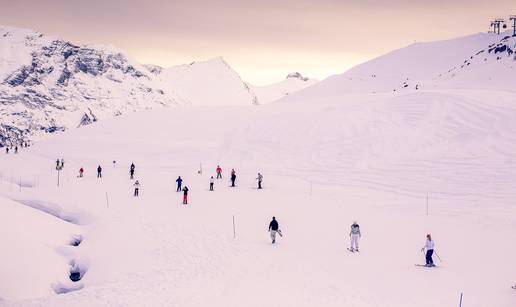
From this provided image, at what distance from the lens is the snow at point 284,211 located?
1869 centimetres

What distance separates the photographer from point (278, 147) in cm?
5678

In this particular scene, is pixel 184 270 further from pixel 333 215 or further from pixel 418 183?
pixel 418 183

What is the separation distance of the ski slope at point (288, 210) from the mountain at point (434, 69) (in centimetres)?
3229

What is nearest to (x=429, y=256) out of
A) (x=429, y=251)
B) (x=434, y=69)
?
(x=429, y=251)

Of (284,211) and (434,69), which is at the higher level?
(434,69)

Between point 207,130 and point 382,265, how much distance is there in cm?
4856

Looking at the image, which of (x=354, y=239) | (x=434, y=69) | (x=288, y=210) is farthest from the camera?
(x=434, y=69)

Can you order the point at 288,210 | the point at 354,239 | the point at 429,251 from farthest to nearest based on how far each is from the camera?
1. the point at 288,210
2. the point at 354,239
3. the point at 429,251

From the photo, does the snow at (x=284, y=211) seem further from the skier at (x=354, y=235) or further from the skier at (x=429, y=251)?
the skier at (x=354, y=235)

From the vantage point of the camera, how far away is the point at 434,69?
136 metres

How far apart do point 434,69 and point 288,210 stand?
117 meters

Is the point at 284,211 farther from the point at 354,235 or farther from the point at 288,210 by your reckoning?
the point at 354,235

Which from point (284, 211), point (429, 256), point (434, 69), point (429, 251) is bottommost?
point (429, 256)

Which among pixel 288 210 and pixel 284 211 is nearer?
pixel 284 211
